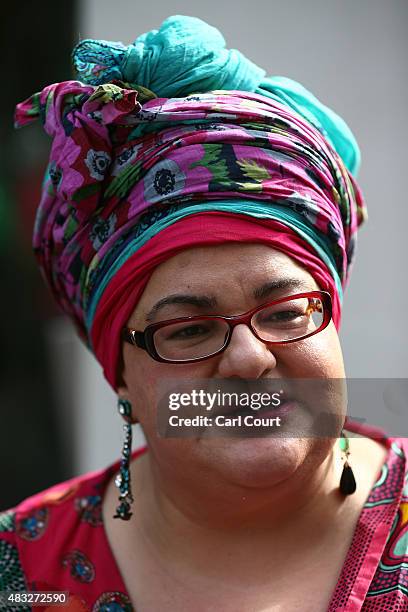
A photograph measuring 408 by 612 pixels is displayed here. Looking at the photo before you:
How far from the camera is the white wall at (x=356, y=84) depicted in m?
3.73

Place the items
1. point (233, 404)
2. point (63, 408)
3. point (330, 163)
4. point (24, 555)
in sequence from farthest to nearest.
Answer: point (63, 408), point (24, 555), point (330, 163), point (233, 404)

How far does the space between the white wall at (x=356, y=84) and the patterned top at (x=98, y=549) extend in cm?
159

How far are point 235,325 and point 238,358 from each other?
0.27 ft

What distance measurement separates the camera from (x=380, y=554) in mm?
1731

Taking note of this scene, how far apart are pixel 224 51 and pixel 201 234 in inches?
19.4

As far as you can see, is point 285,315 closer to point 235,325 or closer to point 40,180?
point 235,325

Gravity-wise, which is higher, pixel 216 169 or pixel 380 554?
pixel 216 169

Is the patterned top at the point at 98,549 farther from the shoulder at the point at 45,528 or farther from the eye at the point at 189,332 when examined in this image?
the eye at the point at 189,332

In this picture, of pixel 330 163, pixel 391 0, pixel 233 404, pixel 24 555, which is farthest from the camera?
pixel 391 0

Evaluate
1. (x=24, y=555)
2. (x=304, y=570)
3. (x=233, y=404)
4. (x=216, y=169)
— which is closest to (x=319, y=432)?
(x=233, y=404)

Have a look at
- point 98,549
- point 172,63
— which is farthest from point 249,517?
point 172,63

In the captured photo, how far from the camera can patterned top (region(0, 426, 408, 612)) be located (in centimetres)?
169

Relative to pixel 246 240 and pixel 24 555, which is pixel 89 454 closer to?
pixel 24 555

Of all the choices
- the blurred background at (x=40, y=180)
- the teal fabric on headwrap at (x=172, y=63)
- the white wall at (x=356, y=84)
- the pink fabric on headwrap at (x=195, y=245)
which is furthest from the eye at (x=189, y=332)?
the blurred background at (x=40, y=180)
